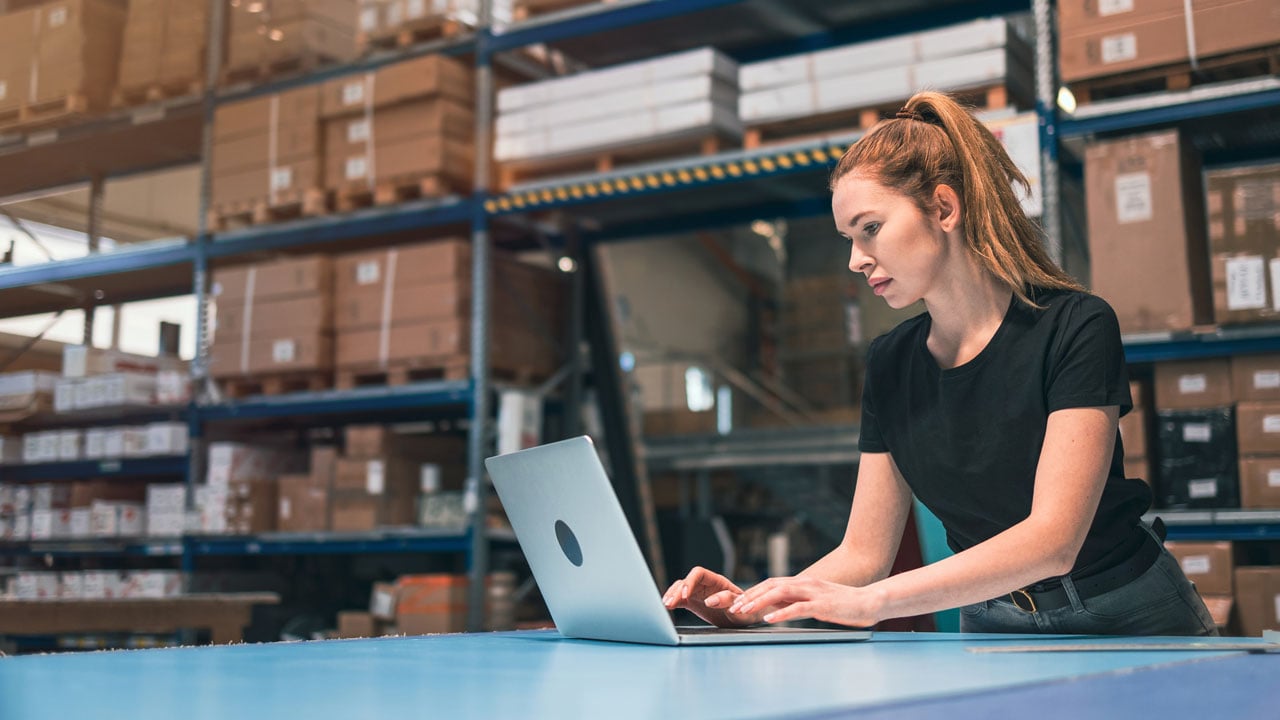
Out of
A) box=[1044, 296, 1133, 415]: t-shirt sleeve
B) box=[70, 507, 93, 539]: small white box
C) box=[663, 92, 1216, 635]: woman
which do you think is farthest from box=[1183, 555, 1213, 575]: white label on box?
box=[70, 507, 93, 539]: small white box

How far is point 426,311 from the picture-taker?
269 inches

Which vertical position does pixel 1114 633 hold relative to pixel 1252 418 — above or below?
below

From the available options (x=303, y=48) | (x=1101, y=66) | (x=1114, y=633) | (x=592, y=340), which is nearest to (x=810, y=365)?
(x=592, y=340)

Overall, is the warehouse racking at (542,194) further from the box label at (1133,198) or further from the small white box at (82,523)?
the box label at (1133,198)

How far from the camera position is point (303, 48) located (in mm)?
7641

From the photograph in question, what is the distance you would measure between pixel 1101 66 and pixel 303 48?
4.83 m

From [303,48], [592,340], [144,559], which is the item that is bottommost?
[144,559]

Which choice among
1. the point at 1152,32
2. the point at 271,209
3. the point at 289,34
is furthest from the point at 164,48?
the point at 1152,32

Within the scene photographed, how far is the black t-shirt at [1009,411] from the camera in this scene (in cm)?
198

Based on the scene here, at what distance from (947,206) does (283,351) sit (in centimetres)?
575

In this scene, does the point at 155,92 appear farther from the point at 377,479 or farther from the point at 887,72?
the point at 887,72

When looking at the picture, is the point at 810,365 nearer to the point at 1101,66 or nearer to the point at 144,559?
the point at 144,559

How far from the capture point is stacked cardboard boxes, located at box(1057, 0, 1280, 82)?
188 inches

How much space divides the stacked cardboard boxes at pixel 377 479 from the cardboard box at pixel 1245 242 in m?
4.33
